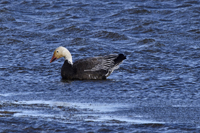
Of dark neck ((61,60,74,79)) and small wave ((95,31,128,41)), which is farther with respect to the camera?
small wave ((95,31,128,41))

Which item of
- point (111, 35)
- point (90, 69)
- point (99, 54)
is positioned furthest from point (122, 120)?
point (111, 35)

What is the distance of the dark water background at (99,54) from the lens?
7.66 meters

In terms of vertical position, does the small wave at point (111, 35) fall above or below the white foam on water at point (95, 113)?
below

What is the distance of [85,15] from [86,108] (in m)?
11.2

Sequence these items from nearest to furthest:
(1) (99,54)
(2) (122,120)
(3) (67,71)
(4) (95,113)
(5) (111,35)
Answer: (2) (122,120) → (4) (95,113) → (3) (67,71) → (1) (99,54) → (5) (111,35)

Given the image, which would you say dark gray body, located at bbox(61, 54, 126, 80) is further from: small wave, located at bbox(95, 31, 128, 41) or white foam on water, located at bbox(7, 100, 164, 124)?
small wave, located at bbox(95, 31, 128, 41)

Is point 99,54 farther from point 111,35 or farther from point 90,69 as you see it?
point 90,69

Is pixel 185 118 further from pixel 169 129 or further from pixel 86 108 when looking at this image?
pixel 86 108

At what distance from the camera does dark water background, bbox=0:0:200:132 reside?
7660mm

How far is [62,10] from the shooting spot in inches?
802

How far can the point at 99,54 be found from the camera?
14.5 meters

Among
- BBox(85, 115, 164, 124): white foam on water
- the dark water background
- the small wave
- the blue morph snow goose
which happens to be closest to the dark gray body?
the blue morph snow goose

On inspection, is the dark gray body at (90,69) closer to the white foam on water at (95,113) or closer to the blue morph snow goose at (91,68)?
the blue morph snow goose at (91,68)

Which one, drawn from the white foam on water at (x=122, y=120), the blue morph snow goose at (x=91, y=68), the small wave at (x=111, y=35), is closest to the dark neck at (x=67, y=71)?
the blue morph snow goose at (x=91, y=68)
